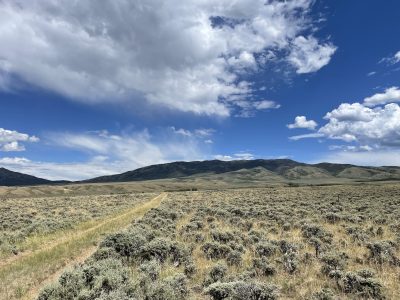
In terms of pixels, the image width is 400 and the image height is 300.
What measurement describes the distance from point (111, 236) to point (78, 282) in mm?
6594

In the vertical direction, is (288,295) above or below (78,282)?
below

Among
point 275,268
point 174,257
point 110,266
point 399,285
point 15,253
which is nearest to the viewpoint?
point 399,285

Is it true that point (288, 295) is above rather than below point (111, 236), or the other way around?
below

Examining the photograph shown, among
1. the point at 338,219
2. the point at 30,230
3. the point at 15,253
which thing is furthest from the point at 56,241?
the point at 338,219

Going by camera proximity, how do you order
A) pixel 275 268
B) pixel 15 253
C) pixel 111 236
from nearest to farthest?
1. pixel 275 268
2. pixel 111 236
3. pixel 15 253

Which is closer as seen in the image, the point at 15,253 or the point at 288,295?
the point at 288,295

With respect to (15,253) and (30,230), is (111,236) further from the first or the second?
(30,230)

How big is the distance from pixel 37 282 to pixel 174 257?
5.38 metres

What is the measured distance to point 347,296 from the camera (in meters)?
10.5

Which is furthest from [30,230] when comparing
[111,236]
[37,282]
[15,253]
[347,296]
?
[347,296]

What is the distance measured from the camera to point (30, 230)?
2659 centimetres

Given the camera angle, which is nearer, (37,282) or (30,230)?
(37,282)

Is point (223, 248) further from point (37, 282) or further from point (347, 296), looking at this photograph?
point (37, 282)

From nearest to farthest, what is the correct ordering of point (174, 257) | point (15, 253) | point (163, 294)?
point (163, 294) → point (174, 257) → point (15, 253)
